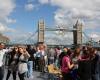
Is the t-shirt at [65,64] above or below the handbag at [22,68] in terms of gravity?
above

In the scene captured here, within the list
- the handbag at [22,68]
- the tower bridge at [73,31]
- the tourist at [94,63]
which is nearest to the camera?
the tourist at [94,63]

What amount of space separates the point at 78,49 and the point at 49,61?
579 inches

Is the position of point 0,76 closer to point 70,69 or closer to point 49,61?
point 70,69

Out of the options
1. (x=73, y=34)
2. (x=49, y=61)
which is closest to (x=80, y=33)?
(x=73, y=34)

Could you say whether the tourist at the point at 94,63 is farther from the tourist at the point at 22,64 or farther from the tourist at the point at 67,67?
the tourist at the point at 22,64

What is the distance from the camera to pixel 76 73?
10172mm

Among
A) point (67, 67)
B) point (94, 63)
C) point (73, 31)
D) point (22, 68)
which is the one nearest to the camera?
point (94, 63)

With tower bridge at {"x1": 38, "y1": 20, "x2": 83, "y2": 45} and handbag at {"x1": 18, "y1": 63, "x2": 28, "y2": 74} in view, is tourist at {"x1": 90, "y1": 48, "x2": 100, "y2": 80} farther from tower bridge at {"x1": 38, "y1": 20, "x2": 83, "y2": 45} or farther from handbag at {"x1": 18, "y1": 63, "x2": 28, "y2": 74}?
tower bridge at {"x1": 38, "y1": 20, "x2": 83, "y2": 45}

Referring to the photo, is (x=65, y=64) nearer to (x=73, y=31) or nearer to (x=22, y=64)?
(x=22, y=64)

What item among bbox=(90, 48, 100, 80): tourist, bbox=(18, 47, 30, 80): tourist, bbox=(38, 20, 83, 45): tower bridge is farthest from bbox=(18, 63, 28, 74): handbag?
bbox=(38, 20, 83, 45): tower bridge

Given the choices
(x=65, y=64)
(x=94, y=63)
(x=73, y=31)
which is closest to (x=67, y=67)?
(x=65, y=64)

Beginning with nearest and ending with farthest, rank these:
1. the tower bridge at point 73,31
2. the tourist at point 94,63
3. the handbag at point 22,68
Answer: the tourist at point 94,63
the handbag at point 22,68
the tower bridge at point 73,31

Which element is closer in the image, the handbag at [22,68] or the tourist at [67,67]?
the tourist at [67,67]

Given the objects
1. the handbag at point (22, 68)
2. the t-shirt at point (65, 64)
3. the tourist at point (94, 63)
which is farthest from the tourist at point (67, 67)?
the handbag at point (22, 68)
